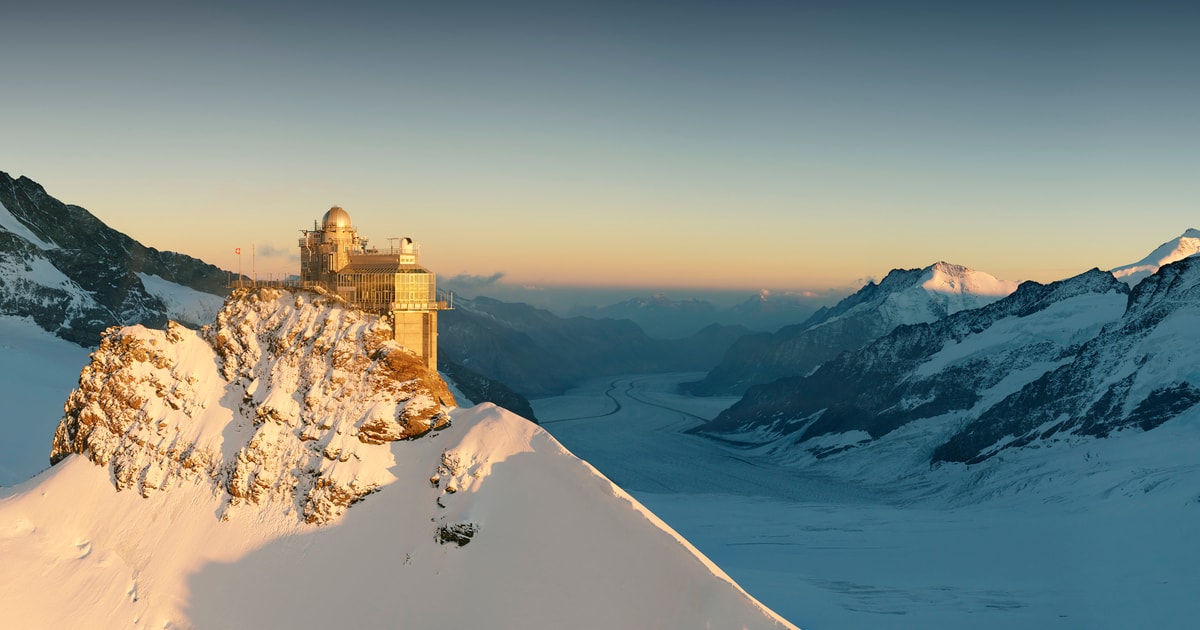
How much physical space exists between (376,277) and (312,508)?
2542cm

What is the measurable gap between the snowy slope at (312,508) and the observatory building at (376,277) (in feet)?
19.8

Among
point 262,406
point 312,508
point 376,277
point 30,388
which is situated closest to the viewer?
point 312,508

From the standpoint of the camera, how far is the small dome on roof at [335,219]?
90.2m

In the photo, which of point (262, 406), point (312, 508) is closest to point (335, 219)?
point (262, 406)

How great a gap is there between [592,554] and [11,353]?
160 meters

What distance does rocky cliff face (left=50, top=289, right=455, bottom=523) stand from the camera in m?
73.1

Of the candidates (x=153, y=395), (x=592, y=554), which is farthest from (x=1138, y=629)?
(x=153, y=395)

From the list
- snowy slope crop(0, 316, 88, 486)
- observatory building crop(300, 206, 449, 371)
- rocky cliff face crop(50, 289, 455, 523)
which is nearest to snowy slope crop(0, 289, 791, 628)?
rocky cliff face crop(50, 289, 455, 523)

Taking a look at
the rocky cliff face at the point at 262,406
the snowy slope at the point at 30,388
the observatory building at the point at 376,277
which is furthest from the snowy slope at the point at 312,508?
the snowy slope at the point at 30,388

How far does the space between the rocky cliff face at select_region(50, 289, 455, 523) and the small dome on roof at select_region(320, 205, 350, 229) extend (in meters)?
10.6

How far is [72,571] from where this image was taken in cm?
6962

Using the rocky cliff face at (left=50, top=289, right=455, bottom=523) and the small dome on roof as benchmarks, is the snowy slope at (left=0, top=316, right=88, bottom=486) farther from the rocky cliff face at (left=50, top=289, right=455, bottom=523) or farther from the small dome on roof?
the small dome on roof

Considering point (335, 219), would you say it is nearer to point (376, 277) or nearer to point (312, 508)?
point (376, 277)

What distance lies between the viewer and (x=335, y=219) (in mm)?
90250
